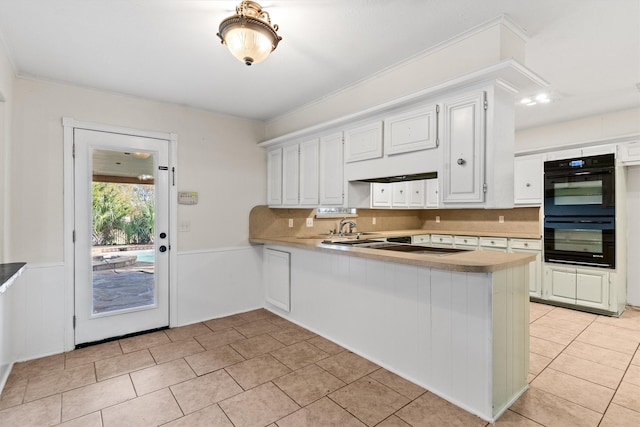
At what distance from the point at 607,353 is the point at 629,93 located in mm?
2721

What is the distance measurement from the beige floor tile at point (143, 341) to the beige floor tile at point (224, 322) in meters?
0.49

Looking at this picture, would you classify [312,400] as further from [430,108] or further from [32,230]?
[32,230]

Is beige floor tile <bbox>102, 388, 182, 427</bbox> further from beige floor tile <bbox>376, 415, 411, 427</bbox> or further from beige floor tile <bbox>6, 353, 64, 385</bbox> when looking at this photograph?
beige floor tile <bbox>376, 415, 411, 427</bbox>

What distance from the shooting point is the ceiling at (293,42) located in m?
1.97

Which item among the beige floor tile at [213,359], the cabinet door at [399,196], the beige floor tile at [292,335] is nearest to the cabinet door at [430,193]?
the cabinet door at [399,196]

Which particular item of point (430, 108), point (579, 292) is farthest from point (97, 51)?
point (579, 292)

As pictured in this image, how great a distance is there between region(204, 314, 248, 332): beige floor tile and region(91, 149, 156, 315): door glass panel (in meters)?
Result: 0.70

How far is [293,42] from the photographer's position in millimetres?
2346

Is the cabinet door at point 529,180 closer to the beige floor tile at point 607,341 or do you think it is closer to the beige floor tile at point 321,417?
the beige floor tile at point 607,341

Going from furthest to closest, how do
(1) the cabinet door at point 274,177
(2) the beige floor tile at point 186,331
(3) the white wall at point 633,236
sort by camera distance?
(3) the white wall at point 633,236 → (1) the cabinet door at point 274,177 → (2) the beige floor tile at point 186,331

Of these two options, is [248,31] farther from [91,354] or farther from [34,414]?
[91,354]

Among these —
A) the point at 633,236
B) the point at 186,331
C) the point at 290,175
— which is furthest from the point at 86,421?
the point at 633,236

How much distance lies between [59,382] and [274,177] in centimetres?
289

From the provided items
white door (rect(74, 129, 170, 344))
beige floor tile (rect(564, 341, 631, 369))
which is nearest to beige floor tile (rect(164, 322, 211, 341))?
white door (rect(74, 129, 170, 344))
